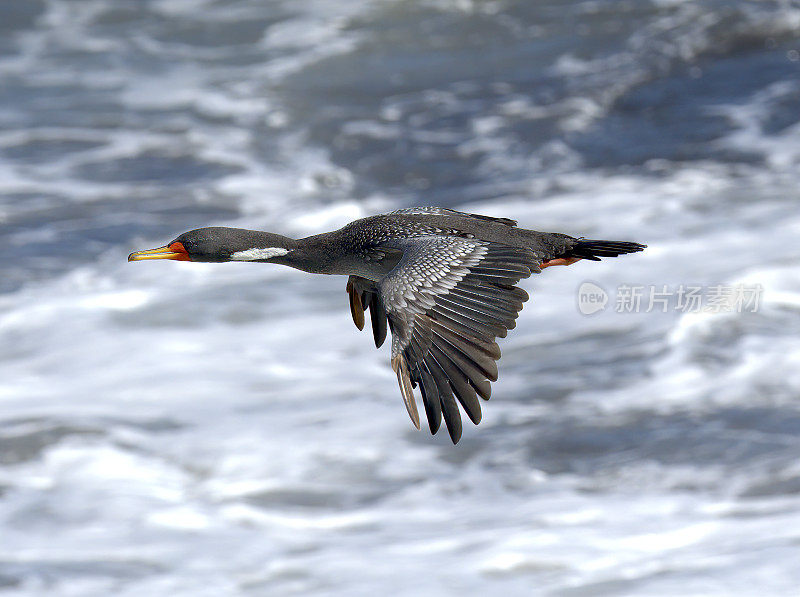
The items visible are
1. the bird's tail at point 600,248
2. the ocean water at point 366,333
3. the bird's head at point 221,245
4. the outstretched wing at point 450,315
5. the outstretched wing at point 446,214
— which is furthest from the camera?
the ocean water at point 366,333

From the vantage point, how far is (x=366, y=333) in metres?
11.8

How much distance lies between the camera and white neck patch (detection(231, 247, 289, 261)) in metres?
5.96

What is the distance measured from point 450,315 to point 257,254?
1241mm

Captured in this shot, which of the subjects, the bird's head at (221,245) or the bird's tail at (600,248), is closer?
the bird's tail at (600,248)

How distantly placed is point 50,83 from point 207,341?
730cm

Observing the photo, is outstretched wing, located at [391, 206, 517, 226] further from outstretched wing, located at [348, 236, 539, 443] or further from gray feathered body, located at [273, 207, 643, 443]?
outstretched wing, located at [348, 236, 539, 443]

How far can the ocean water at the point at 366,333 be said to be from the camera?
27.8 ft

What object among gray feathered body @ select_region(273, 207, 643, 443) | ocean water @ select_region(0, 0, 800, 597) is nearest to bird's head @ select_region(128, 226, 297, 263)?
gray feathered body @ select_region(273, 207, 643, 443)

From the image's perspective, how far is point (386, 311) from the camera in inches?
204

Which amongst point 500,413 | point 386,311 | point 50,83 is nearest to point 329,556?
point 500,413

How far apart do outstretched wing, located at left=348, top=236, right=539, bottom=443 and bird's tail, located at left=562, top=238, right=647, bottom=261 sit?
43 centimetres

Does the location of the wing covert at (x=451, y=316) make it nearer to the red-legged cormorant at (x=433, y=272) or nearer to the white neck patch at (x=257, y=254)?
the red-legged cormorant at (x=433, y=272)

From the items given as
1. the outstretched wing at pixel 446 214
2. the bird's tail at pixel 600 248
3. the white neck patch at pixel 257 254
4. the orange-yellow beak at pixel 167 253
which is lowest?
the bird's tail at pixel 600 248

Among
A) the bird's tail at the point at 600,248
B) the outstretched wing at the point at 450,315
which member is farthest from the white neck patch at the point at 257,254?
the bird's tail at the point at 600,248
